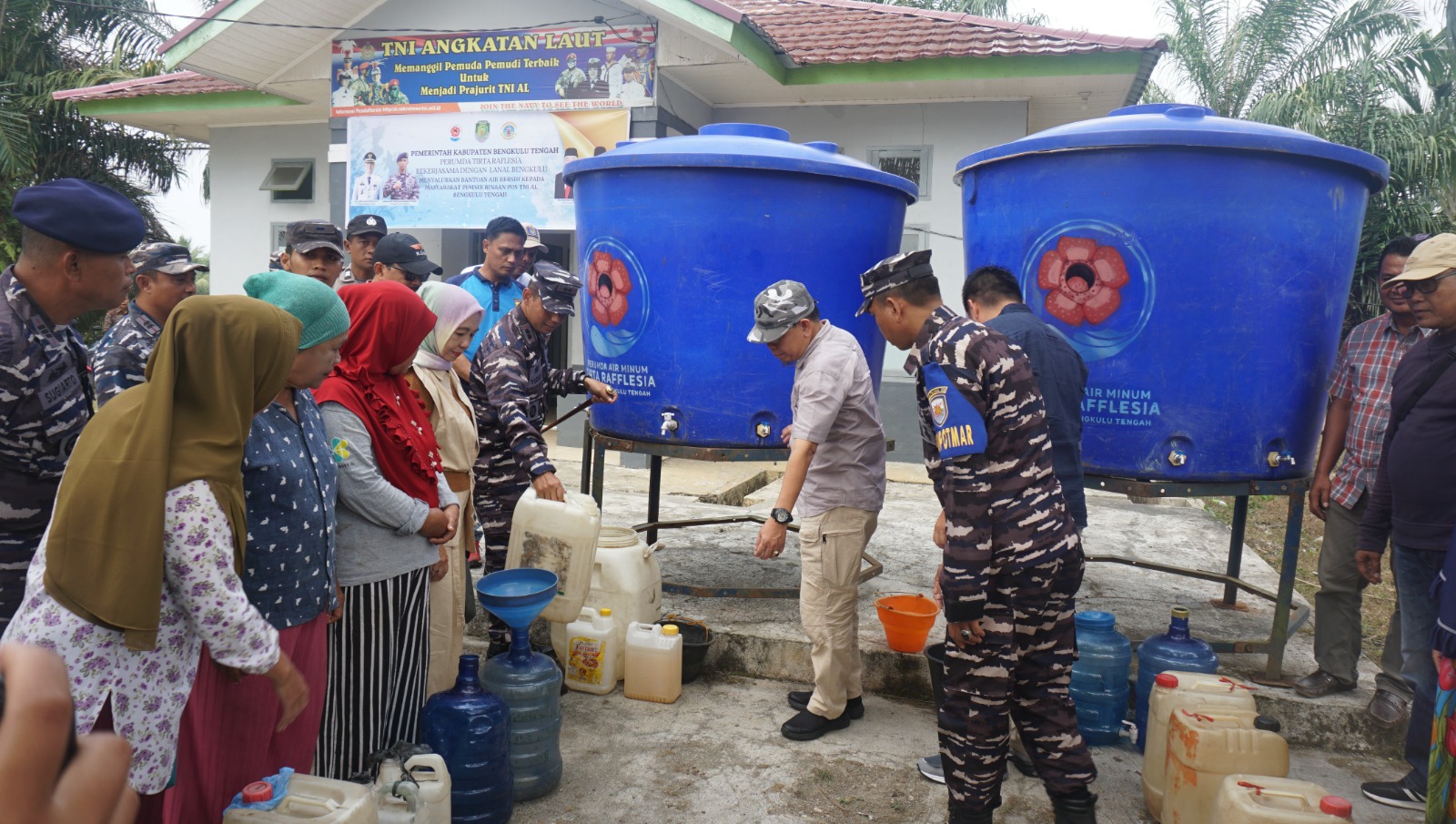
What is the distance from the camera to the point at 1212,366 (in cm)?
366

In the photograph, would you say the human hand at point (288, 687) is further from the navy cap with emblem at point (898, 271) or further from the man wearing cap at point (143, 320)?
the navy cap with emblem at point (898, 271)

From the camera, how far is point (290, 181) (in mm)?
11234

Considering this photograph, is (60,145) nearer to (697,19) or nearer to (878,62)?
(697,19)

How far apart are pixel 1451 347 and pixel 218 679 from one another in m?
3.60

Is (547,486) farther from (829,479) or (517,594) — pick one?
(829,479)

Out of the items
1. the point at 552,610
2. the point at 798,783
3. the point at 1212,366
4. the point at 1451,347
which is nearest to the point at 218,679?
the point at 552,610

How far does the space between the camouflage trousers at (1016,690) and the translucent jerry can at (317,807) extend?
1593 millimetres

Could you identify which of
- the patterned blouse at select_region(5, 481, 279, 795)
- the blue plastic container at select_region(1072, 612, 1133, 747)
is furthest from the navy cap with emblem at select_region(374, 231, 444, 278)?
the blue plastic container at select_region(1072, 612, 1133, 747)

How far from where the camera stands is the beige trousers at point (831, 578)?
11.9ft

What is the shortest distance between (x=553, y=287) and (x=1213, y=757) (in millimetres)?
2797

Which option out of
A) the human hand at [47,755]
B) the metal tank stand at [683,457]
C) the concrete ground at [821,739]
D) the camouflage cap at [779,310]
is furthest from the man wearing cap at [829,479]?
the human hand at [47,755]

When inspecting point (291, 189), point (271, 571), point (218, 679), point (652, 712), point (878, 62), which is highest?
point (878, 62)

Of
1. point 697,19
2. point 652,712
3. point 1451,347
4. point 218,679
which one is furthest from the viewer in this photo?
point 697,19

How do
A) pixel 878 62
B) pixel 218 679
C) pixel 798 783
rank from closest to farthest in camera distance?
pixel 218 679 < pixel 798 783 < pixel 878 62
